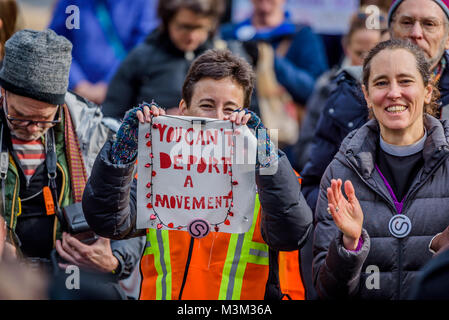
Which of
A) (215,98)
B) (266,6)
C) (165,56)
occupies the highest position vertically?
(266,6)

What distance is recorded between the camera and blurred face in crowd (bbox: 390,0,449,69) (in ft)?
14.6

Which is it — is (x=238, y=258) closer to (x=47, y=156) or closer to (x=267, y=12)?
(x=47, y=156)

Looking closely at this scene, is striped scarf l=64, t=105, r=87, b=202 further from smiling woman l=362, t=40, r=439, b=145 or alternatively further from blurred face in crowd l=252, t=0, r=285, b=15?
blurred face in crowd l=252, t=0, r=285, b=15

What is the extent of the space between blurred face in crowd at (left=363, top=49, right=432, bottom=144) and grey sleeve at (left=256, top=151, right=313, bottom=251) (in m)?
0.57

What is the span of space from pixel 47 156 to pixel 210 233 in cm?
104

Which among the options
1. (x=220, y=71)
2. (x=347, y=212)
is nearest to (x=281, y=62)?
(x=220, y=71)

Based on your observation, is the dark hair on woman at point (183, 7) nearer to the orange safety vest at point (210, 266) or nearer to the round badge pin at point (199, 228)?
the orange safety vest at point (210, 266)

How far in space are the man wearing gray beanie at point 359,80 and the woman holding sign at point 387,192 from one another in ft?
Result: 1.75

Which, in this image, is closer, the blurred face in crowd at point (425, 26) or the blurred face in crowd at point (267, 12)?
the blurred face in crowd at point (425, 26)

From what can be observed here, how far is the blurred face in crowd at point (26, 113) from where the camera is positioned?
13.5 ft

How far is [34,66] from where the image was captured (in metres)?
4.04

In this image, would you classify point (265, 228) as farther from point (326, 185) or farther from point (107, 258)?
point (107, 258)

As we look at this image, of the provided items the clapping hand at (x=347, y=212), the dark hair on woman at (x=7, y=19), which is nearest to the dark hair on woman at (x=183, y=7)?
the dark hair on woman at (x=7, y=19)
